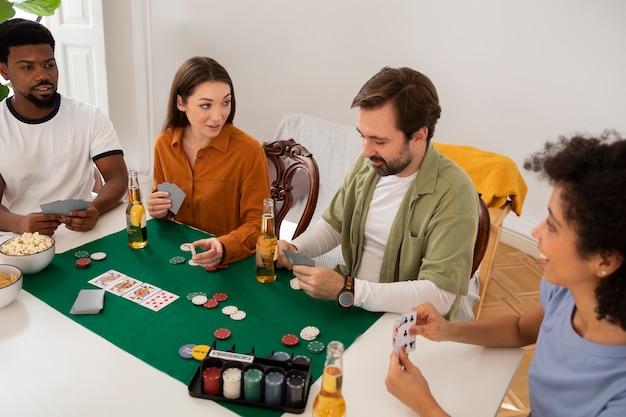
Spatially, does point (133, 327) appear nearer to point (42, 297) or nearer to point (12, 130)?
point (42, 297)

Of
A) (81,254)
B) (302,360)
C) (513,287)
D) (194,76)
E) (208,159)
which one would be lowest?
(513,287)

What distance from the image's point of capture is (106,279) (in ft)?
5.02

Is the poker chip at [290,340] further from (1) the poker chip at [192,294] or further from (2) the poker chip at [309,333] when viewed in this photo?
(1) the poker chip at [192,294]

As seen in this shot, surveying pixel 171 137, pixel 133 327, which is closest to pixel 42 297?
pixel 133 327

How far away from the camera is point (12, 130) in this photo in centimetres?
206

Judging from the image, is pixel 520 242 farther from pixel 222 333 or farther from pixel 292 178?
pixel 222 333

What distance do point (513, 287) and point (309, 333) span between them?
2.37 meters

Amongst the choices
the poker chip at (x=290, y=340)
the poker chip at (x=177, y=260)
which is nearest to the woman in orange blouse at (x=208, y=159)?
the poker chip at (x=177, y=260)

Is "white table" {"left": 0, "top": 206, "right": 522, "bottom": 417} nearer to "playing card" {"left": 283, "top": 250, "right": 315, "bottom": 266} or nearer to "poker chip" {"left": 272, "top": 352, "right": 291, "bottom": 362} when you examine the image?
"poker chip" {"left": 272, "top": 352, "right": 291, "bottom": 362}

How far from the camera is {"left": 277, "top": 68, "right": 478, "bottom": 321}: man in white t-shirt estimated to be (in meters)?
1.45

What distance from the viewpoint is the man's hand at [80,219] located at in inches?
70.0

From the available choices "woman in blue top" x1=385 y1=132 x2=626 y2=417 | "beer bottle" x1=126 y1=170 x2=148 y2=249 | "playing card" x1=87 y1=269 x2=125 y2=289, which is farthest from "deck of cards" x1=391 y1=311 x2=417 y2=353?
"beer bottle" x1=126 y1=170 x2=148 y2=249

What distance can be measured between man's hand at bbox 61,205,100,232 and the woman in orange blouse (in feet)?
0.67

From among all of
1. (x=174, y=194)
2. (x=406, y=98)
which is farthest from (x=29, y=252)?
(x=406, y=98)
